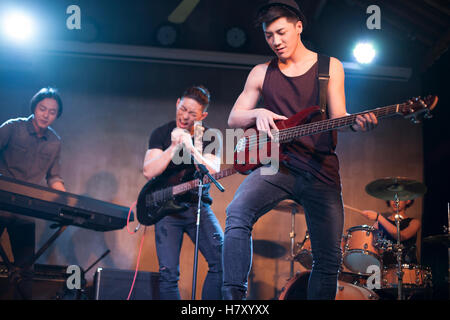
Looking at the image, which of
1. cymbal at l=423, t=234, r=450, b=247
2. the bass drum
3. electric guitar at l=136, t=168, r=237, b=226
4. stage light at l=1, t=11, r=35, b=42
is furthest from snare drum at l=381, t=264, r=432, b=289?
stage light at l=1, t=11, r=35, b=42

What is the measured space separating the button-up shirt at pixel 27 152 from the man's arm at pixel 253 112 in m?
2.77

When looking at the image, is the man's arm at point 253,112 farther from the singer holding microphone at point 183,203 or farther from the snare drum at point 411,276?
the snare drum at point 411,276

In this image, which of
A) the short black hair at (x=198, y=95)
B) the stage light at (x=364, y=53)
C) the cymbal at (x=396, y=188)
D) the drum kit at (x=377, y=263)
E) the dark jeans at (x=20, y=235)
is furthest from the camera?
the stage light at (x=364, y=53)

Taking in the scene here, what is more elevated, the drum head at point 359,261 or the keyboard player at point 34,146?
the keyboard player at point 34,146

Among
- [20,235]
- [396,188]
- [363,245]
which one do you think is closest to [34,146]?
[20,235]

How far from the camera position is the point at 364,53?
5.89 meters

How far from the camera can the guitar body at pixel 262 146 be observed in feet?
8.20

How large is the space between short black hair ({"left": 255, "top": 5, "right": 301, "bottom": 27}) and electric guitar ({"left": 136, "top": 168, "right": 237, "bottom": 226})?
4.24 ft

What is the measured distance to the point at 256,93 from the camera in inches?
109

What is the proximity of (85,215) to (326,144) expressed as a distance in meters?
2.30

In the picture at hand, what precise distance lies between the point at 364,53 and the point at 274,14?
373 cm

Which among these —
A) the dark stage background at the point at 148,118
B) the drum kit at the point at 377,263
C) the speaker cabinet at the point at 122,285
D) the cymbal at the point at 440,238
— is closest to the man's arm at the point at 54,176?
the dark stage background at the point at 148,118

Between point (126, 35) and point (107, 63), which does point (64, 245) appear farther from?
point (126, 35)
